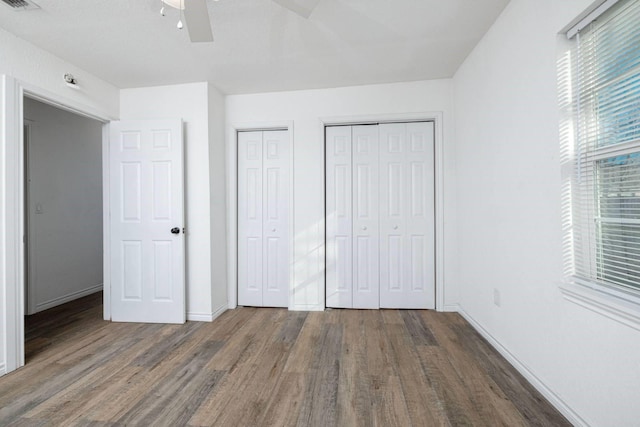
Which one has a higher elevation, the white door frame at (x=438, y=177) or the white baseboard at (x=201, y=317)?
the white door frame at (x=438, y=177)

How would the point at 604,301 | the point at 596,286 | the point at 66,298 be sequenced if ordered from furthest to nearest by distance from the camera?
the point at 66,298 < the point at 596,286 < the point at 604,301

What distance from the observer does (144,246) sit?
2930mm

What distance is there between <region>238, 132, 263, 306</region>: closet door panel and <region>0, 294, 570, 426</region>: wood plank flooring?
0.55 metres

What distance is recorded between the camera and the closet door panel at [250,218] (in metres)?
3.32

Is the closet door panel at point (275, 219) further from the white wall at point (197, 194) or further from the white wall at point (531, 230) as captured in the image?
the white wall at point (531, 230)

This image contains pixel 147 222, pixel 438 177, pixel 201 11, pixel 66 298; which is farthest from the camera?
pixel 66 298

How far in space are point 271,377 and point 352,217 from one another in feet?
5.90

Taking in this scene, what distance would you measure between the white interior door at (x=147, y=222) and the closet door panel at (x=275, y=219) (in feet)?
2.91

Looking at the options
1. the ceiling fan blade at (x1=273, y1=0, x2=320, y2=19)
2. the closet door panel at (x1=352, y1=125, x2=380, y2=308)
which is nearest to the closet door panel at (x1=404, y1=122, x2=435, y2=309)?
the closet door panel at (x1=352, y1=125, x2=380, y2=308)

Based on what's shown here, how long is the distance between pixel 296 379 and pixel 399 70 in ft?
9.30

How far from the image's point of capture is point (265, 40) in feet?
7.45

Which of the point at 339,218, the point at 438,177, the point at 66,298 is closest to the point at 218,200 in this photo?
the point at 339,218

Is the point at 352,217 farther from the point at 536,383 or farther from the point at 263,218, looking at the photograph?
the point at 536,383

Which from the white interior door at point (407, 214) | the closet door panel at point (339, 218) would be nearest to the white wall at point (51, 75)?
the closet door panel at point (339, 218)
